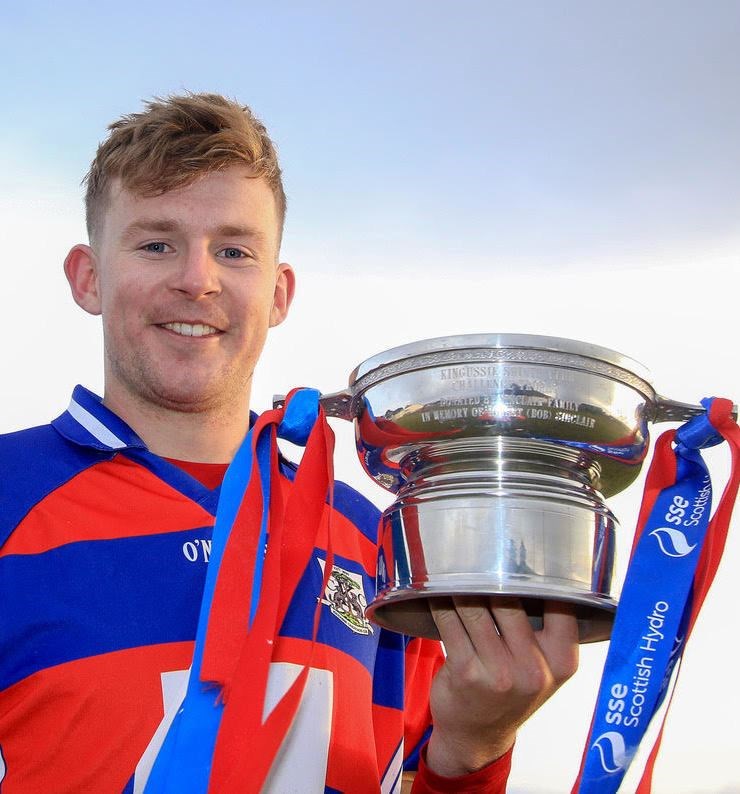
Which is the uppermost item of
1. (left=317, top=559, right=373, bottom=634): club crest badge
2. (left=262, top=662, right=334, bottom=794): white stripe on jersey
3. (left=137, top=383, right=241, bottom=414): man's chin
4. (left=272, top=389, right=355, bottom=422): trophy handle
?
(left=137, top=383, right=241, bottom=414): man's chin

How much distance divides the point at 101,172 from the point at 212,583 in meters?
1.52

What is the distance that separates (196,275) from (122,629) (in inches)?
36.3

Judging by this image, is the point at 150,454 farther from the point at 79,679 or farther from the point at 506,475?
the point at 506,475

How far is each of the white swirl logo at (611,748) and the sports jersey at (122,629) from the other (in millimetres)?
752

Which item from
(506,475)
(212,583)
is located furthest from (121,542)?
(506,475)

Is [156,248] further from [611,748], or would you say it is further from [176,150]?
[611,748]

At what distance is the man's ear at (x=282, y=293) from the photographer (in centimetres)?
329

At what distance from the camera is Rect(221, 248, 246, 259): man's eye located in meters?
2.87

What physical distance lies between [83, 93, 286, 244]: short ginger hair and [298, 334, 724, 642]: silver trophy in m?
1.14

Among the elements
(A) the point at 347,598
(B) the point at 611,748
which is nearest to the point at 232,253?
(A) the point at 347,598

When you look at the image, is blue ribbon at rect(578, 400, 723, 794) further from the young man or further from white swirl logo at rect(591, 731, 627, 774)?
the young man

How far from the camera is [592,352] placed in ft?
6.03

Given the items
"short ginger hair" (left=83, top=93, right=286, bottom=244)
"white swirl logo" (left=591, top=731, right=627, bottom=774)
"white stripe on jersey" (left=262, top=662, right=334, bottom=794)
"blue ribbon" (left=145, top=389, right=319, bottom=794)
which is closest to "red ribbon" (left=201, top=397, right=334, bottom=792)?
"blue ribbon" (left=145, top=389, right=319, bottom=794)

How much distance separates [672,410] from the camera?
1.99 meters
